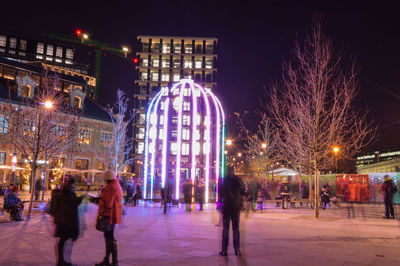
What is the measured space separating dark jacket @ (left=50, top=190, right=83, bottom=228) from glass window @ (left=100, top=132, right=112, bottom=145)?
3528cm

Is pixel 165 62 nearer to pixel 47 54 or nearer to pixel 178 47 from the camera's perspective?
pixel 178 47

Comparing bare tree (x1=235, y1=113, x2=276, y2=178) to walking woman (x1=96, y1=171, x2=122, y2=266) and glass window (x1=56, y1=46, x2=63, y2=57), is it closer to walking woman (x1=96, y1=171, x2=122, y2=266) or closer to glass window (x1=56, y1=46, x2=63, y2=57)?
Result: walking woman (x1=96, y1=171, x2=122, y2=266)

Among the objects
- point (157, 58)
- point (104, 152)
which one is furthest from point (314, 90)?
point (157, 58)

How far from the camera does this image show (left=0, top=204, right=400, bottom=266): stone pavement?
6414mm

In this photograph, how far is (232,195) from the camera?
275 inches

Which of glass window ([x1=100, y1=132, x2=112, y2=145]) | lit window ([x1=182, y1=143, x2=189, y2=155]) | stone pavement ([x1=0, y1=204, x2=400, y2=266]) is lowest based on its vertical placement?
stone pavement ([x1=0, y1=204, x2=400, y2=266])

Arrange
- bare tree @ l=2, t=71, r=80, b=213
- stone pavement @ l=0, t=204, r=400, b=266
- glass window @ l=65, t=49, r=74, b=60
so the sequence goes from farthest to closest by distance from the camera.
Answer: glass window @ l=65, t=49, r=74, b=60 → bare tree @ l=2, t=71, r=80, b=213 → stone pavement @ l=0, t=204, r=400, b=266

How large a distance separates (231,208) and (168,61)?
70263mm

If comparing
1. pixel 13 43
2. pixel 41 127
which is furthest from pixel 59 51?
pixel 41 127

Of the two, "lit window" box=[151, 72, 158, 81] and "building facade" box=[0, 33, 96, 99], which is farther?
"building facade" box=[0, 33, 96, 99]

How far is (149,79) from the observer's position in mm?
72750

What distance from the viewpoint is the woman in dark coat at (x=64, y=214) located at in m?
5.63

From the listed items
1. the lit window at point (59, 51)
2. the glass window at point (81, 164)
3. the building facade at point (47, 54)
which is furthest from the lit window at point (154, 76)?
the glass window at point (81, 164)

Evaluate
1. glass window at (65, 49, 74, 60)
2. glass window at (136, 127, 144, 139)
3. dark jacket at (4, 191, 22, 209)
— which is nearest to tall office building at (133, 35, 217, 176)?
glass window at (136, 127, 144, 139)
